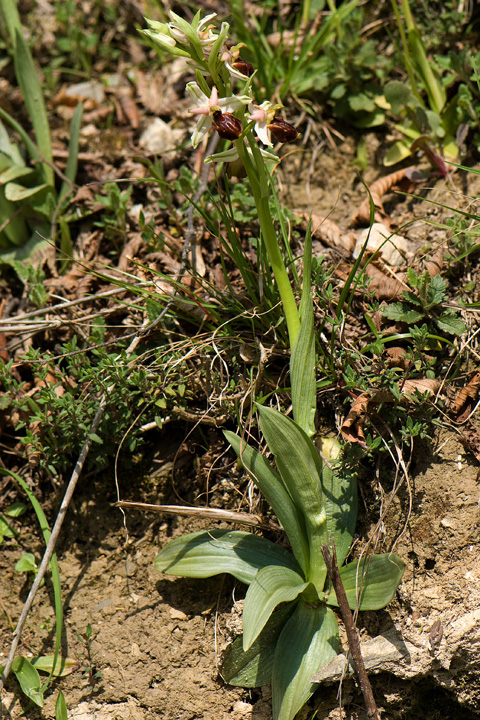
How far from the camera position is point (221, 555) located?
2160 millimetres

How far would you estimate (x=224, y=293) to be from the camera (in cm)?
270

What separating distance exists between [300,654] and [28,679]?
1023mm

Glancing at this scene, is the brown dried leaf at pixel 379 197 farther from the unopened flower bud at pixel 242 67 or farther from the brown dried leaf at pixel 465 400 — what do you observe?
the unopened flower bud at pixel 242 67

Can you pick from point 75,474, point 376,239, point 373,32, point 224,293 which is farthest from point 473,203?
point 75,474

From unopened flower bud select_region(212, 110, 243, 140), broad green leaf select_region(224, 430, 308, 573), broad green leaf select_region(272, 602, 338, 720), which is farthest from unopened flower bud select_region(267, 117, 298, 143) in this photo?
broad green leaf select_region(272, 602, 338, 720)

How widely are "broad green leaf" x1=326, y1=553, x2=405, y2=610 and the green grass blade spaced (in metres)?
2.51

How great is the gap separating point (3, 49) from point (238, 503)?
3.58 m

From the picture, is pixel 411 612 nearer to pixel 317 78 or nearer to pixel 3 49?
pixel 317 78

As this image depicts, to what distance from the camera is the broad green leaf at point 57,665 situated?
226 cm

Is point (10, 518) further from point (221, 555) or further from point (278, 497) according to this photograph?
point (278, 497)

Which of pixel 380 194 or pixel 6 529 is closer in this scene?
pixel 6 529

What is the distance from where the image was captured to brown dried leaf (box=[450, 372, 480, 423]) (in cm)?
224

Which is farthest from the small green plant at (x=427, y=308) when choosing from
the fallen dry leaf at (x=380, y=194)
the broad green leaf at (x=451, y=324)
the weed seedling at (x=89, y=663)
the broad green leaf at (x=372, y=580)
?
the weed seedling at (x=89, y=663)

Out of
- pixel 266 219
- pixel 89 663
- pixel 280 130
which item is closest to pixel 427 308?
pixel 266 219
